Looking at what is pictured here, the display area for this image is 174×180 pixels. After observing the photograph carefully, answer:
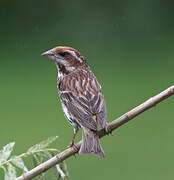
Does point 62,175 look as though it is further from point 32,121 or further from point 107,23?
point 107,23

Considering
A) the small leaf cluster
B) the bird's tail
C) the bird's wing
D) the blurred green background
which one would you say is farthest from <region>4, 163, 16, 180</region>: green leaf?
the blurred green background

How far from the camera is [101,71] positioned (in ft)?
31.7

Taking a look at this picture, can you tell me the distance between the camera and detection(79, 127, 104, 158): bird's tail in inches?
142

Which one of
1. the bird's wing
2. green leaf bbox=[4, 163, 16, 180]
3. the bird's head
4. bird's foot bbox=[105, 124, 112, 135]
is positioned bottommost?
green leaf bbox=[4, 163, 16, 180]

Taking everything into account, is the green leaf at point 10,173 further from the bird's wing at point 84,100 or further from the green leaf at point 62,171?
the bird's wing at point 84,100

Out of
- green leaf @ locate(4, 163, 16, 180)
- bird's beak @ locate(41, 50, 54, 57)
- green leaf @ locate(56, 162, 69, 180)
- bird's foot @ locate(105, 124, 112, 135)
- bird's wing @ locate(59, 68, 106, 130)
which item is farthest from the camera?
bird's beak @ locate(41, 50, 54, 57)

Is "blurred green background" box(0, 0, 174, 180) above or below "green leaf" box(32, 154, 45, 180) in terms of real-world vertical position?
above

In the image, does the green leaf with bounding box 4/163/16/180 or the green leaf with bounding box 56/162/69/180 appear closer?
the green leaf with bounding box 4/163/16/180

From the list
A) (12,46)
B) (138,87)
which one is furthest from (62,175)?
(12,46)

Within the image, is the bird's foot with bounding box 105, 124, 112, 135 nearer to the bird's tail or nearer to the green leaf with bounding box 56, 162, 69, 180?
the bird's tail

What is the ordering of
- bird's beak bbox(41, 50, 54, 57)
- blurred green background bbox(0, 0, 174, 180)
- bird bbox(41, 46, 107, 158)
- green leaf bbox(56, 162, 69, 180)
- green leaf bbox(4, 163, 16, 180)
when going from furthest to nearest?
blurred green background bbox(0, 0, 174, 180) < bird's beak bbox(41, 50, 54, 57) < bird bbox(41, 46, 107, 158) < green leaf bbox(56, 162, 69, 180) < green leaf bbox(4, 163, 16, 180)

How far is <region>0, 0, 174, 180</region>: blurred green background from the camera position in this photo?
7.29 meters

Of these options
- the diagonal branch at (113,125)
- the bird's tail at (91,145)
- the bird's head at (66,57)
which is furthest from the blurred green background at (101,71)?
the diagonal branch at (113,125)

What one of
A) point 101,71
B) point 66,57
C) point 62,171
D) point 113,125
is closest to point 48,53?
point 66,57
